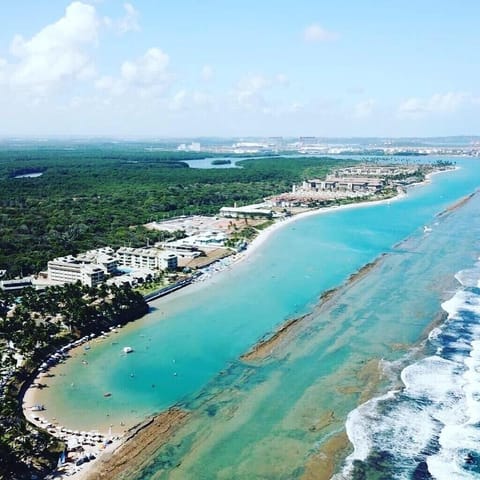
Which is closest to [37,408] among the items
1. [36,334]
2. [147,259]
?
[36,334]

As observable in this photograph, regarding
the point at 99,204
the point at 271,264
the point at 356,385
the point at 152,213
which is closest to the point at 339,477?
the point at 356,385

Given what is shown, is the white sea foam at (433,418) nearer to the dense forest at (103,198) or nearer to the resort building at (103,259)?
the resort building at (103,259)

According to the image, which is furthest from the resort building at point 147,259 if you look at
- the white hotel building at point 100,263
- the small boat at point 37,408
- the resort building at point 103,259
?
the small boat at point 37,408

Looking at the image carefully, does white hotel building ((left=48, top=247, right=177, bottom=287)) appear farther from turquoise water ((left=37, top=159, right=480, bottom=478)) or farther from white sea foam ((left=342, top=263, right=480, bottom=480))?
white sea foam ((left=342, top=263, right=480, bottom=480))

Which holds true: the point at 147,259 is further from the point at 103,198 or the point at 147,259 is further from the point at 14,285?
the point at 103,198

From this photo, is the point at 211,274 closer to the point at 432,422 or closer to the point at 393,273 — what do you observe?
the point at 393,273

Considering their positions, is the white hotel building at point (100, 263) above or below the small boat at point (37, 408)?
above
